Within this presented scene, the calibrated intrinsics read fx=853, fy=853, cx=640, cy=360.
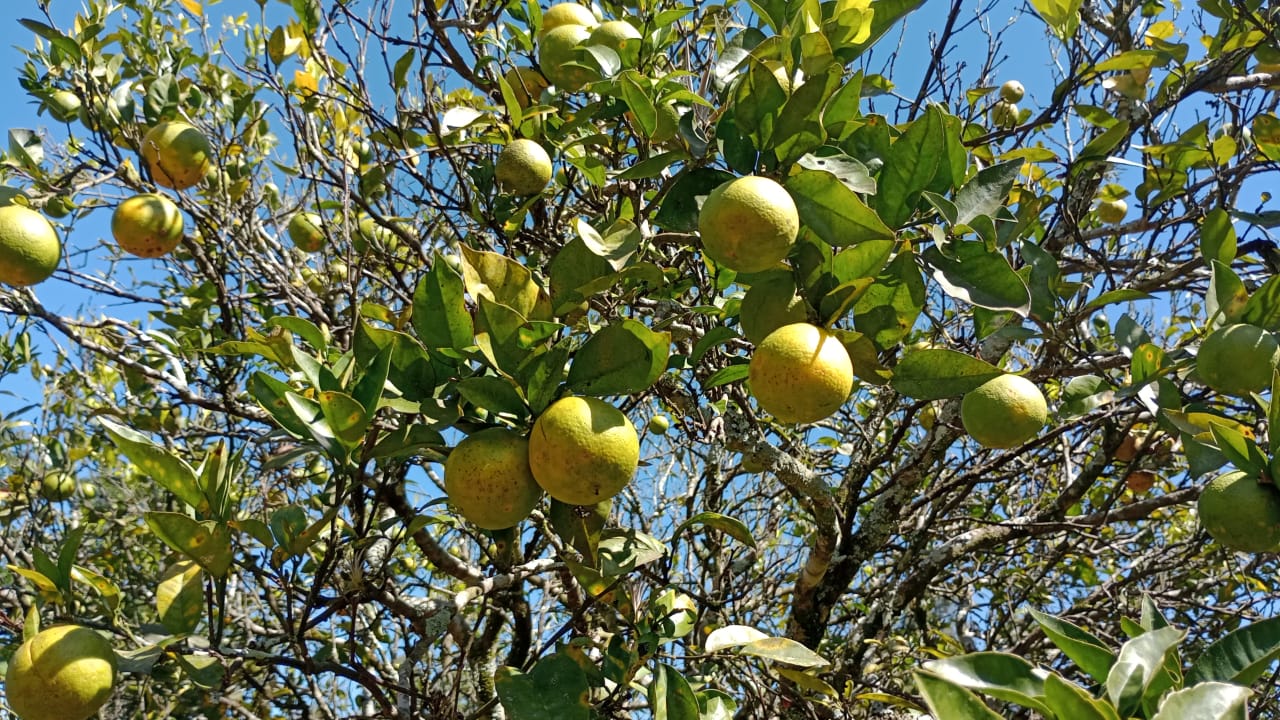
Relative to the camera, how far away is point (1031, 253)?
190 cm

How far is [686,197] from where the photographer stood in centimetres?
168

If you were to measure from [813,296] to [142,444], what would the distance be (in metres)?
1.17

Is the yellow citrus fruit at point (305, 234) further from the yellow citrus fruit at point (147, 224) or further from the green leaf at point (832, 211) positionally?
the green leaf at point (832, 211)

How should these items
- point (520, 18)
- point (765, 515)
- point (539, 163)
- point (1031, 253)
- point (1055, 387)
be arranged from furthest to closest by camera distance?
point (765, 515), point (1055, 387), point (520, 18), point (539, 163), point (1031, 253)

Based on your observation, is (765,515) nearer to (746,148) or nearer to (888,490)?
(888,490)

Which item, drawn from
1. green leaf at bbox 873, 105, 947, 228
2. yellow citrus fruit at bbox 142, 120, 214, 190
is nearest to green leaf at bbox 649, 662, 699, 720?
green leaf at bbox 873, 105, 947, 228

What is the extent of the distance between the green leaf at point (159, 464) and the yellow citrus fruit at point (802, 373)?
97 centimetres

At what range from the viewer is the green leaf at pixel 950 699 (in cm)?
104

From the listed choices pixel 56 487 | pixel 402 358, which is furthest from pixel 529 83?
pixel 56 487

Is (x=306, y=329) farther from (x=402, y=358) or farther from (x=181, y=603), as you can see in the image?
(x=181, y=603)

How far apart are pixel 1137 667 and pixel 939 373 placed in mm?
525

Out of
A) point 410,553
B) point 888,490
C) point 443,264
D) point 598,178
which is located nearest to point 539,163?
point 598,178

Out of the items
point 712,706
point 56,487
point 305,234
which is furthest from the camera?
point 56,487

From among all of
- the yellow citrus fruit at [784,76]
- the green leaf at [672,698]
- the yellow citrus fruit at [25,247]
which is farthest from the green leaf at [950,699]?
the yellow citrus fruit at [25,247]
